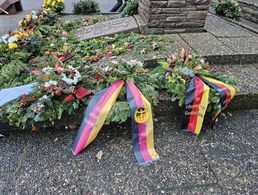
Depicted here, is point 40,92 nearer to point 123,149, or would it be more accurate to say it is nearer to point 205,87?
point 123,149

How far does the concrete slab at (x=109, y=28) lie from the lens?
11.6 feet

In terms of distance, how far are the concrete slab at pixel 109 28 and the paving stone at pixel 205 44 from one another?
75 centimetres

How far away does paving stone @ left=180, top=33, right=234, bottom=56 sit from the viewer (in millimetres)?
2939

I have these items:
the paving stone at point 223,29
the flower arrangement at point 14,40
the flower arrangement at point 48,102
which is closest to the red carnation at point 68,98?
the flower arrangement at point 48,102

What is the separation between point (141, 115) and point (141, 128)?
108 millimetres

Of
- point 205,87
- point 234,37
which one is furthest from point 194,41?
point 205,87

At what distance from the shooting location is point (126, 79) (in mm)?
2266

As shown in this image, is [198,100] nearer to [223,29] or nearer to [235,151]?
[235,151]

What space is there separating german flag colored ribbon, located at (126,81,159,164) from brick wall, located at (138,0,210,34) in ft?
5.48

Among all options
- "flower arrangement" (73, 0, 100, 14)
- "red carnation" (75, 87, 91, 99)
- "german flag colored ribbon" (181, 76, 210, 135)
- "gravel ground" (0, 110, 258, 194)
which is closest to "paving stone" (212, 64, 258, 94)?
"gravel ground" (0, 110, 258, 194)

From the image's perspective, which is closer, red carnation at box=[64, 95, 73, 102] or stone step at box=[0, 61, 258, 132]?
red carnation at box=[64, 95, 73, 102]

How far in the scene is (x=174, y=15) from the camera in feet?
11.2

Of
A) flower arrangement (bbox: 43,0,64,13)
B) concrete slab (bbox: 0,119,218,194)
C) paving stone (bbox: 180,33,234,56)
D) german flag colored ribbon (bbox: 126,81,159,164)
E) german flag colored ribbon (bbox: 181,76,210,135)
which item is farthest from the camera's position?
flower arrangement (bbox: 43,0,64,13)

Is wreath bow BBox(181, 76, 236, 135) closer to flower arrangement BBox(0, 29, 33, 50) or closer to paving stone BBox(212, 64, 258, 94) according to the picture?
paving stone BBox(212, 64, 258, 94)
